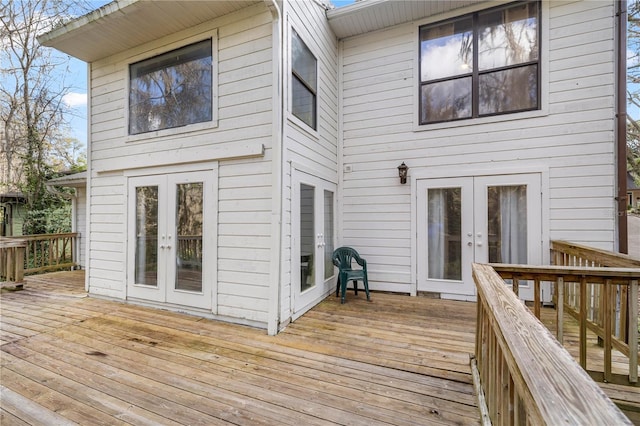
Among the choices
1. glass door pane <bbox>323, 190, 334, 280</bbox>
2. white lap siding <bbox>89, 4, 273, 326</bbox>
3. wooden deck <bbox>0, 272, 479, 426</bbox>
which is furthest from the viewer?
glass door pane <bbox>323, 190, 334, 280</bbox>

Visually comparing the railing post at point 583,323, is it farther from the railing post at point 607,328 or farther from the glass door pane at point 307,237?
the glass door pane at point 307,237

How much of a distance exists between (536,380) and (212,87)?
4.15 meters

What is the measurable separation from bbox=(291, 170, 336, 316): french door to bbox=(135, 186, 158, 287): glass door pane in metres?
2.09

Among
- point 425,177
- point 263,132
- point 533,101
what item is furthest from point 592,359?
point 263,132

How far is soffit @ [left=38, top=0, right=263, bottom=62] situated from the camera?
3.41m

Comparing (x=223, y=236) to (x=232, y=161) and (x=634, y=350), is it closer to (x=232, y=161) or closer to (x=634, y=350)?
(x=232, y=161)

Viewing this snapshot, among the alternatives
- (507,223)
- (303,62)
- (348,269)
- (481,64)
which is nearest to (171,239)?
(348,269)

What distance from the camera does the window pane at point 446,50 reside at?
4.39 metres

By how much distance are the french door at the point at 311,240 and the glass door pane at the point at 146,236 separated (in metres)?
2.09

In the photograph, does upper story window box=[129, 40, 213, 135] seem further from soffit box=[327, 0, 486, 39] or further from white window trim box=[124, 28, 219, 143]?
soffit box=[327, 0, 486, 39]

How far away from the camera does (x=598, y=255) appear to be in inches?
108

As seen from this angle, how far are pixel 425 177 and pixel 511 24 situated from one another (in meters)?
2.52

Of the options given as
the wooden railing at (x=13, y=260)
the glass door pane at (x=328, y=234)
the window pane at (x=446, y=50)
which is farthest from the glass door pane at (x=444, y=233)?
the wooden railing at (x=13, y=260)

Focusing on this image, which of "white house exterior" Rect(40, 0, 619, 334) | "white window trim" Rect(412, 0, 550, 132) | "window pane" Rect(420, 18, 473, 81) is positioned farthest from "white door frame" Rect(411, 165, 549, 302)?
"window pane" Rect(420, 18, 473, 81)
